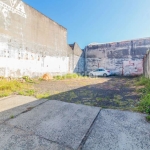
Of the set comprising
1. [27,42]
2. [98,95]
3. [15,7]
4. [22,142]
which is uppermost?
[15,7]

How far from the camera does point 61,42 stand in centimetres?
1270

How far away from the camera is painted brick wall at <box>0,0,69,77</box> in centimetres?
705

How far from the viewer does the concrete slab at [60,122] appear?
74.6 inches

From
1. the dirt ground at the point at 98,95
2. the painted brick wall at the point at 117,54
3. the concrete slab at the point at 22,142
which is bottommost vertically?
the concrete slab at the point at 22,142

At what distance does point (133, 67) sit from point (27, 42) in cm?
1363

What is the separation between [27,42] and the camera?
863 cm

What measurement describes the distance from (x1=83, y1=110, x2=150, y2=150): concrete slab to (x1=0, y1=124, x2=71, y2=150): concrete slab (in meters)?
0.55

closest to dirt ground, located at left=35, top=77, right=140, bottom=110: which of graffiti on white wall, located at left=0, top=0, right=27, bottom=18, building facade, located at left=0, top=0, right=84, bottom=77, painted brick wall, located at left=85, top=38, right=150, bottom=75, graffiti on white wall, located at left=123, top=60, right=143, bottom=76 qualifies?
building facade, located at left=0, top=0, right=84, bottom=77

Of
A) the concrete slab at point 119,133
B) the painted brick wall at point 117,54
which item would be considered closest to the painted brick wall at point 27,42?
the painted brick wall at point 117,54

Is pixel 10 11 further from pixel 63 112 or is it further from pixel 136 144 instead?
pixel 136 144

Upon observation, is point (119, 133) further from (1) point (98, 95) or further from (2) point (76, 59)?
(2) point (76, 59)

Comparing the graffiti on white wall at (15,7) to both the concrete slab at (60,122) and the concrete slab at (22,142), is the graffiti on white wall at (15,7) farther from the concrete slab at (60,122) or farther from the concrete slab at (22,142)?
the concrete slab at (22,142)

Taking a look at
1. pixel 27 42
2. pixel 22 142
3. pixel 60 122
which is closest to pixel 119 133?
pixel 60 122

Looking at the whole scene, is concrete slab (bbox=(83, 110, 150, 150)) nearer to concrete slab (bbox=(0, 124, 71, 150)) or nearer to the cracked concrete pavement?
the cracked concrete pavement
